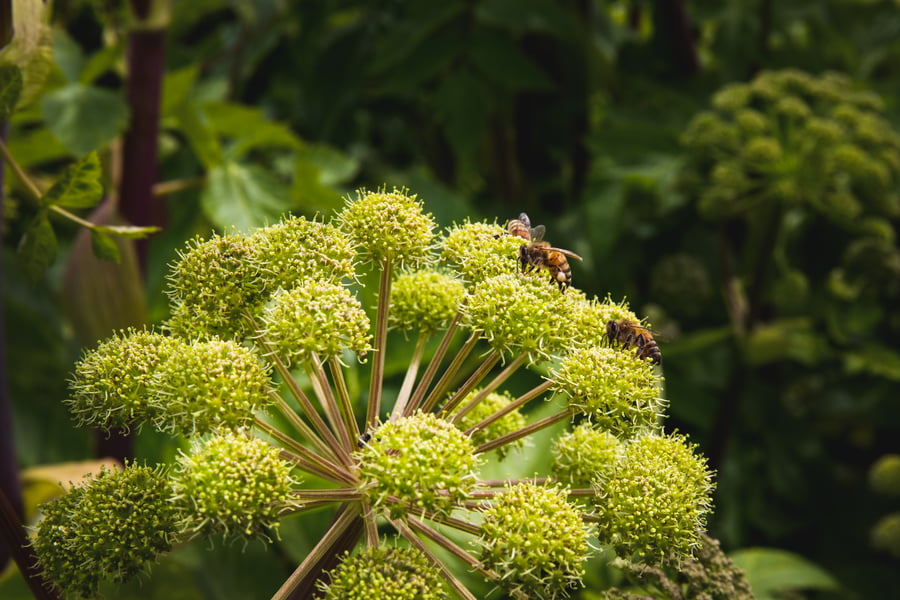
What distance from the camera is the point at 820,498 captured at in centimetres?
396

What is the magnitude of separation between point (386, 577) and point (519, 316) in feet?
1.74

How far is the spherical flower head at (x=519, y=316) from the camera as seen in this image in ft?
5.32

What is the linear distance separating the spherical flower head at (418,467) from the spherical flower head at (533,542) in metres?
0.08

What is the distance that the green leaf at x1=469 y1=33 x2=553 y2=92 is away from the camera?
12.0 ft

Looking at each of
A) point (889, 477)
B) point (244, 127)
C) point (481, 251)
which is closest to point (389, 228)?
point (481, 251)

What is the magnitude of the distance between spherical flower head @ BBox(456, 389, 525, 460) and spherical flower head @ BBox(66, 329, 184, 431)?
0.57 m

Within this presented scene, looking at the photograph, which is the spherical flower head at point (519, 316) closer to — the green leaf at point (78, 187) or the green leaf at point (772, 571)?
the green leaf at point (78, 187)

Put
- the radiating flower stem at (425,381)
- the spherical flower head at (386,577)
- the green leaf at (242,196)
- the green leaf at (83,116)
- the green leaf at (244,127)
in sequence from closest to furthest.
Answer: the spherical flower head at (386,577) < the radiating flower stem at (425,381) < the green leaf at (83,116) < the green leaf at (242,196) < the green leaf at (244,127)

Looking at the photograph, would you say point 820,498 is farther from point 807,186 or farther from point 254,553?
point 254,553

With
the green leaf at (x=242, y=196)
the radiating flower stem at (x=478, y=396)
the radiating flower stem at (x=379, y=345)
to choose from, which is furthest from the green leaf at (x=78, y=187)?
the green leaf at (x=242, y=196)

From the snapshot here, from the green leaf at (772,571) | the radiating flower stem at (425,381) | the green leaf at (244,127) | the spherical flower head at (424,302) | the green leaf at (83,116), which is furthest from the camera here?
the green leaf at (244,127)

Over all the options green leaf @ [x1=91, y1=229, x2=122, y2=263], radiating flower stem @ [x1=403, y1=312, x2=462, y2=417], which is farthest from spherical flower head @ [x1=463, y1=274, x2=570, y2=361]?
green leaf @ [x1=91, y1=229, x2=122, y2=263]

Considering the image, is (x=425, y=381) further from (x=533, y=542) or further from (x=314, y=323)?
(x=533, y=542)

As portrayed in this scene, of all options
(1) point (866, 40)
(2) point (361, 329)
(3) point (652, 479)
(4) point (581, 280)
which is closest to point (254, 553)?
(2) point (361, 329)
